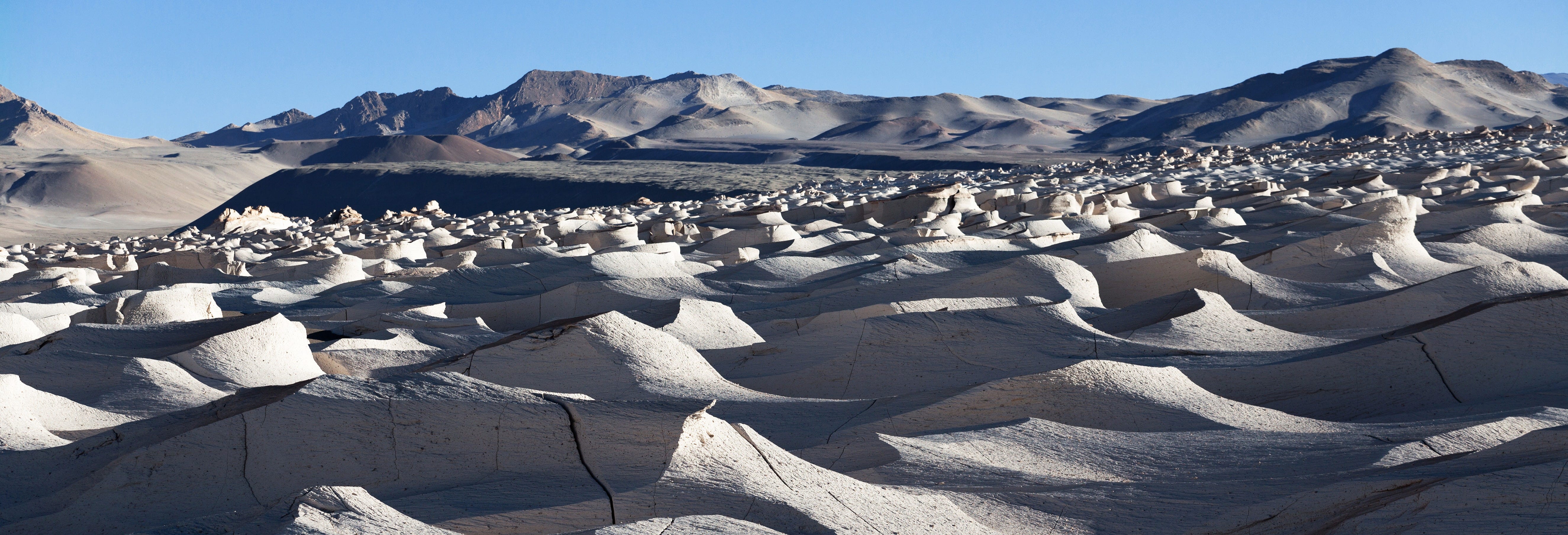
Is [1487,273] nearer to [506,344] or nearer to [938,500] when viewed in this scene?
[938,500]

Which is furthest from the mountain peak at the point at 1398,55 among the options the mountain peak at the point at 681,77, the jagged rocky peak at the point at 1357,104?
the mountain peak at the point at 681,77

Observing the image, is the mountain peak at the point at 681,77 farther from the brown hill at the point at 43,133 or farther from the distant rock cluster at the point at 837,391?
the distant rock cluster at the point at 837,391

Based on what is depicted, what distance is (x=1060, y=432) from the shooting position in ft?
6.86

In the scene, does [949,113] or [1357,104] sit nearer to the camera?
[1357,104]

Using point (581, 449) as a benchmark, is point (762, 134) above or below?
below

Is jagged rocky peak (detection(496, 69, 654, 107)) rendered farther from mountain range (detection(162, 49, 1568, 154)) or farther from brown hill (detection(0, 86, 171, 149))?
brown hill (detection(0, 86, 171, 149))

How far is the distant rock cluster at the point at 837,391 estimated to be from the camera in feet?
5.42

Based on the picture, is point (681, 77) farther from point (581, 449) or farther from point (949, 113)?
point (581, 449)

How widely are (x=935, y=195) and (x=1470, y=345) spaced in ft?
17.8

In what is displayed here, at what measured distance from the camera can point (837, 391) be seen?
2.74 metres

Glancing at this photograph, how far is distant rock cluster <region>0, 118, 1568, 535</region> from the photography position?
1651mm

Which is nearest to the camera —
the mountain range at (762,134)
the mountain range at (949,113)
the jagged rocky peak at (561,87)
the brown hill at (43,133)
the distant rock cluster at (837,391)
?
the distant rock cluster at (837,391)

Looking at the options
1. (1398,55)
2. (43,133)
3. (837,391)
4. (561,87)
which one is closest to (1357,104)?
(1398,55)

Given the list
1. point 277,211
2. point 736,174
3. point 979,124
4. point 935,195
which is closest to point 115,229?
point 277,211
